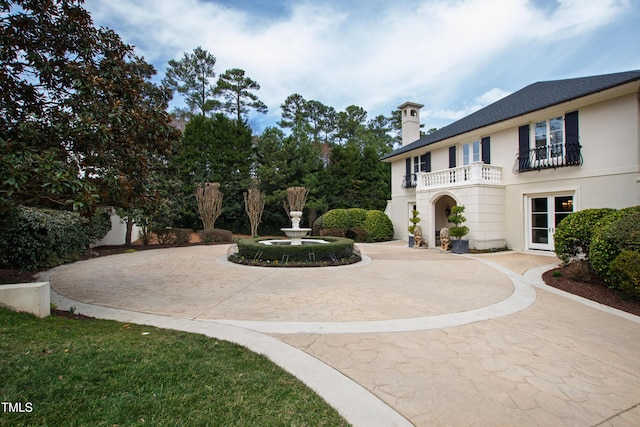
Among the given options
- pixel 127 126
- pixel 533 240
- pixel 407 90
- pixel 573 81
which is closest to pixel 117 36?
pixel 127 126

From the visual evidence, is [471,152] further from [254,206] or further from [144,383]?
[144,383]

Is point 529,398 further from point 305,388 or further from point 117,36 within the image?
point 117,36

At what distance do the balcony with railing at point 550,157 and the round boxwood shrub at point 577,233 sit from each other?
4071 millimetres

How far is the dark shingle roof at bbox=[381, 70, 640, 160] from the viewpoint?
9947mm

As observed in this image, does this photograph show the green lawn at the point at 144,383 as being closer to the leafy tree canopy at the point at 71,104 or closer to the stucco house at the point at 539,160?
the leafy tree canopy at the point at 71,104

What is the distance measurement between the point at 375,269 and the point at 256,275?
11.2ft

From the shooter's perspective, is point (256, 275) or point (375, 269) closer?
point (256, 275)

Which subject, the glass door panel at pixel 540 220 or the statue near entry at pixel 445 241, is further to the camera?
the statue near entry at pixel 445 241

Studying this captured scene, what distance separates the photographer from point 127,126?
5059 millimetres

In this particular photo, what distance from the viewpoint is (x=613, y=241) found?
19.6ft

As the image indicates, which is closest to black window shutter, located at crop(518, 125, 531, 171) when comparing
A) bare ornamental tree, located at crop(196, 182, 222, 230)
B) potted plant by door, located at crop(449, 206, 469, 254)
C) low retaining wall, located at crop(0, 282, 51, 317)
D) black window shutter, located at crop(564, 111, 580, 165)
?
black window shutter, located at crop(564, 111, 580, 165)

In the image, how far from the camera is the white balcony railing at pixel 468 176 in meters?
12.6

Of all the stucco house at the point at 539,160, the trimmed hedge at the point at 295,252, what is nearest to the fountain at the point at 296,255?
the trimmed hedge at the point at 295,252

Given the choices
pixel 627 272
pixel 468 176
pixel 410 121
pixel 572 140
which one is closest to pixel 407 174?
pixel 410 121
